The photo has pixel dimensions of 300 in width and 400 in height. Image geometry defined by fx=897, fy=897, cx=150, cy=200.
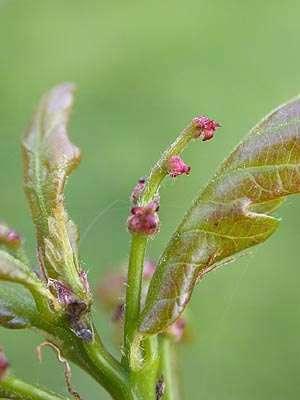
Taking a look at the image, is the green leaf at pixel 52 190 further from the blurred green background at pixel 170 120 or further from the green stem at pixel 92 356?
the blurred green background at pixel 170 120

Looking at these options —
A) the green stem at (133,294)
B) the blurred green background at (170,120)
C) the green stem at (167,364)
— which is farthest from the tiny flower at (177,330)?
the blurred green background at (170,120)

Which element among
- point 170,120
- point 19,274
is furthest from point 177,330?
point 170,120

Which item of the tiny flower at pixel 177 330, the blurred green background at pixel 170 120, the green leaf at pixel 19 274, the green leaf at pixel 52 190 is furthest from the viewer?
the blurred green background at pixel 170 120

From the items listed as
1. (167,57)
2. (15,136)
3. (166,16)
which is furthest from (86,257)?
(166,16)

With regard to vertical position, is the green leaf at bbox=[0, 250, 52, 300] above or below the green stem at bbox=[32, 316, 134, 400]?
above

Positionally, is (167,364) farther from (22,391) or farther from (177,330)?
(22,391)

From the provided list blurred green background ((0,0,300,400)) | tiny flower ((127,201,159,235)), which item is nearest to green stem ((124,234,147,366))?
tiny flower ((127,201,159,235))

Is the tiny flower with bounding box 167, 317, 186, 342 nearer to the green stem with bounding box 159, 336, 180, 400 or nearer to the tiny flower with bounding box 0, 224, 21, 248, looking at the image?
the green stem with bounding box 159, 336, 180, 400
